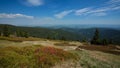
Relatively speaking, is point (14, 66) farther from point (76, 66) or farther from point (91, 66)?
point (91, 66)

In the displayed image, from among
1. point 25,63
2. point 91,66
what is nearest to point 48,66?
point 25,63

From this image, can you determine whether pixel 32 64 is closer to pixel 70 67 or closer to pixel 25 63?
pixel 25 63

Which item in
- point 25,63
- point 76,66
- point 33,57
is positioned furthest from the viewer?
point 33,57

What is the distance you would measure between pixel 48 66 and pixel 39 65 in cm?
117

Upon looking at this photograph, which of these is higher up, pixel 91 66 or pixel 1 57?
pixel 1 57

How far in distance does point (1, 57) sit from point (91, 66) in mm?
12071

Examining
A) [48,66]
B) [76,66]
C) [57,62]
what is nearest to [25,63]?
[48,66]

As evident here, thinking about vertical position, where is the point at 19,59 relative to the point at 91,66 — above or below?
above

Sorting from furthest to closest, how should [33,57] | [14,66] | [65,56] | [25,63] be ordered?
[65,56]
[33,57]
[25,63]
[14,66]

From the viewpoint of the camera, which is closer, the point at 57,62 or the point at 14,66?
the point at 14,66

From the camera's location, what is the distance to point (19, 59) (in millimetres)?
14047

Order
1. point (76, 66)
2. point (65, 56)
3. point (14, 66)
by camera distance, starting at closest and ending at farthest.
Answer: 1. point (14, 66)
2. point (76, 66)
3. point (65, 56)

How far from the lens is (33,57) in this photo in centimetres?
1545

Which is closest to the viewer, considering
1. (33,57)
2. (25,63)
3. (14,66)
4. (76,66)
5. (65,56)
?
(14,66)
